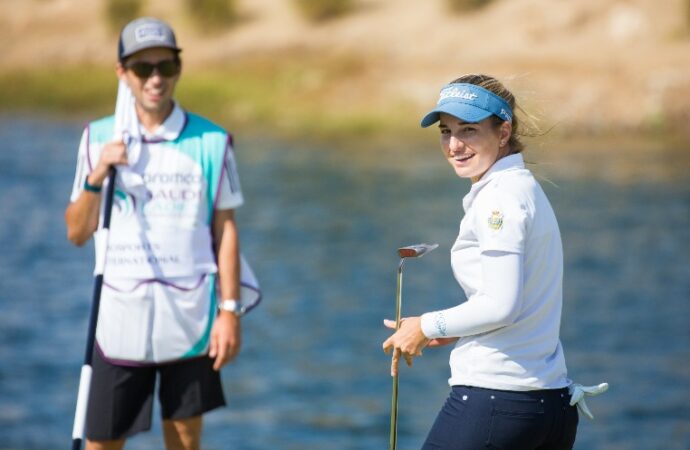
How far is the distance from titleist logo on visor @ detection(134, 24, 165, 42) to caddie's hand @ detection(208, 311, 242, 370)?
112 centimetres

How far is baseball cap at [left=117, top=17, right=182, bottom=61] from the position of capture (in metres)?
5.52

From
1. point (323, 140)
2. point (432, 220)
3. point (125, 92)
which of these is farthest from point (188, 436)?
point (323, 140)

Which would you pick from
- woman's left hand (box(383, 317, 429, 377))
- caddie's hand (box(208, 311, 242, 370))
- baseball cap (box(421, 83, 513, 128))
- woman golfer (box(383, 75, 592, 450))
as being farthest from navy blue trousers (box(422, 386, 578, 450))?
caddie's hand (box(208, 311, 242, 370))

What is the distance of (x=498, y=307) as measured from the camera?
13.4ft

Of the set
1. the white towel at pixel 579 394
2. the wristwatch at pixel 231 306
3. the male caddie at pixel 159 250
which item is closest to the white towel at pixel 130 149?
the male caddie at pixel 159 250

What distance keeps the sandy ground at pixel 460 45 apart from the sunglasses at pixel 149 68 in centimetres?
2432

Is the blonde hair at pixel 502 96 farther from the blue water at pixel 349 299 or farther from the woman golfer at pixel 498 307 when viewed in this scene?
the blue water at pixel 349 299

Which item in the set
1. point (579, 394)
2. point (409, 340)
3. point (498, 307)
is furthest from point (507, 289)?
point (579, 394)

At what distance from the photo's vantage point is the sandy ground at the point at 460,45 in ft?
112

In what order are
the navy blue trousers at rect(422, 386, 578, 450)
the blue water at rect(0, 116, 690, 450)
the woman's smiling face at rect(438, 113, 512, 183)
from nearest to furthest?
1. the navy blue trousers at rect(422, 386, 578, 450)
2. the woman's smiling face at rect(438, 113, 512, 183)
3. the blue water at rect(0, 116, 690, 450)

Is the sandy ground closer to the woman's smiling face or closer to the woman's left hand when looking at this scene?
the woman's smiling face

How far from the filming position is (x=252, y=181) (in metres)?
31.1

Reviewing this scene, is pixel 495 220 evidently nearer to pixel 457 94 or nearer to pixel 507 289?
pixel 507 289

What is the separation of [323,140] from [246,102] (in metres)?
3.54
